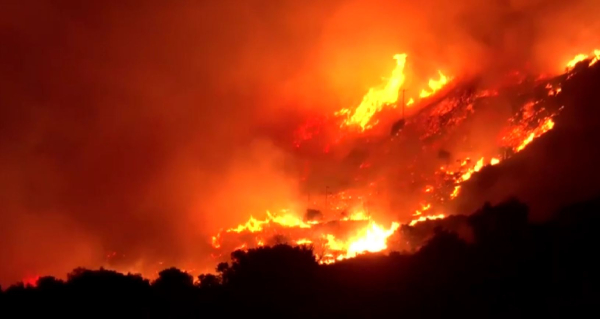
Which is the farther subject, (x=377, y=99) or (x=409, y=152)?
(x=377, y=99)

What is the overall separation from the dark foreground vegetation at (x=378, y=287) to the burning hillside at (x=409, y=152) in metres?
20.2

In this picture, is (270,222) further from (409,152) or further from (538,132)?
(538,132)

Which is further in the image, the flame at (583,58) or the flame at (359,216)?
the flame at (359,216)

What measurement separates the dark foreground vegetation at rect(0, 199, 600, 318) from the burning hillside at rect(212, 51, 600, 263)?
797 inches

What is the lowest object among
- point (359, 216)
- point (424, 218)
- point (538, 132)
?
point (424, 218)

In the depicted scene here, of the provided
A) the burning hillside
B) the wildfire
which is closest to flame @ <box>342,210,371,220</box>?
the burning hillside

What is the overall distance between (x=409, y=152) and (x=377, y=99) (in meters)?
10.9

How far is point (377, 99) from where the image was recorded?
81375 millimetres

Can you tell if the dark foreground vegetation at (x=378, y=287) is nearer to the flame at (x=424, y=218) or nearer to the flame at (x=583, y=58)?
the flame at (x=424, y=218)

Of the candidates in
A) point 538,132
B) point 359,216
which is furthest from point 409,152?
point 538,132

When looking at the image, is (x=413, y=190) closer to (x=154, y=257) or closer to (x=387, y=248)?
(x=387, y=248)

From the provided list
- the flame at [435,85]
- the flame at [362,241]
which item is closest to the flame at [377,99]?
the flame at [435,85]

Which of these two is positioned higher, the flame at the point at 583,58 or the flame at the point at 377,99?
the flame at the point at 377,99

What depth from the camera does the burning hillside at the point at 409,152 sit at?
62.8 metres
